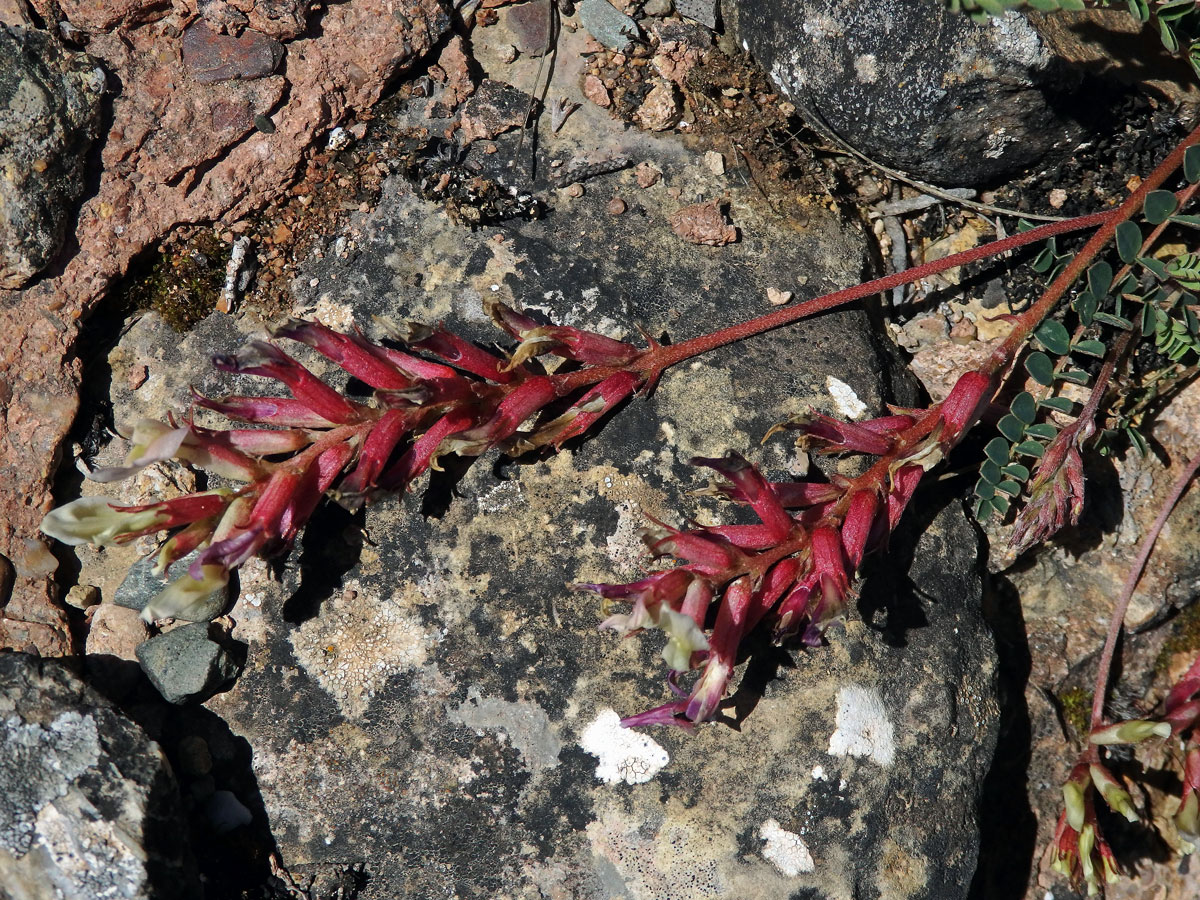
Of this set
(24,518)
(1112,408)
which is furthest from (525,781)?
(1112,408)

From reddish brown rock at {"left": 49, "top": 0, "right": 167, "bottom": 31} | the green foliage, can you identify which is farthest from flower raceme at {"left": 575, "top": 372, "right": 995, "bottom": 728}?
reddish brown rock at {"left": 49, "top": 0, "right": 167, "bottom": 31}

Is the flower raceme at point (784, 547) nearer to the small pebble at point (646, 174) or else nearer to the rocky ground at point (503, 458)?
the rocky ground at point (503, 458)

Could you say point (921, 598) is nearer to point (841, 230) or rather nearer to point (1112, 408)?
point (1112, 408)

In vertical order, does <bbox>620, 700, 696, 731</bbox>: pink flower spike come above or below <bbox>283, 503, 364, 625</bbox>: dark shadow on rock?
below

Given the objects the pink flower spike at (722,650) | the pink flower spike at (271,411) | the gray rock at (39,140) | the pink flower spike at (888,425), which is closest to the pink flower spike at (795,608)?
the pink flower spike at (722,650)

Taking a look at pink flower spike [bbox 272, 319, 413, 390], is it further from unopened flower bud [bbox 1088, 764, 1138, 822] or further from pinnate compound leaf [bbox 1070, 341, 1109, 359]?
unopened flower bud [bbox 1088, 764, 1138, 822]
